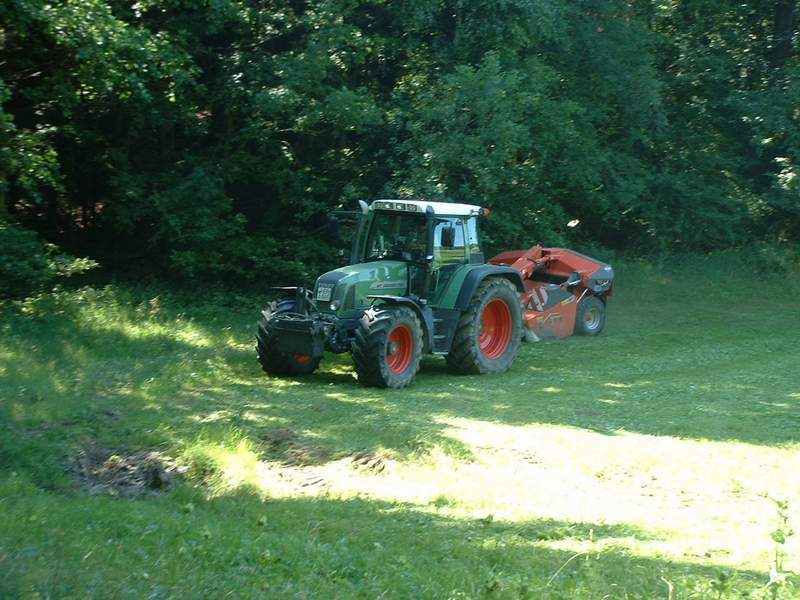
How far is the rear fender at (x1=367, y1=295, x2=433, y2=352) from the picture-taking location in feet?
44.0

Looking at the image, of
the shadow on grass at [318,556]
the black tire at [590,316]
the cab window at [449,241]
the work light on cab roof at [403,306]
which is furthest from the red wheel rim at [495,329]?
the shadow on grass at [318,556]

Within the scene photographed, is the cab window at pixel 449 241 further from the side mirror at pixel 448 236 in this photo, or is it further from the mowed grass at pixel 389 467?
the mowed grass at pixel 389 467

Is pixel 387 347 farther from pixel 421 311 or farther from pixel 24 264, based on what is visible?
pixel 24 264

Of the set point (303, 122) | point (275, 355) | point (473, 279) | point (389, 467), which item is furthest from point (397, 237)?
point (389, 467)

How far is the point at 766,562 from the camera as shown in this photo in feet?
21.6

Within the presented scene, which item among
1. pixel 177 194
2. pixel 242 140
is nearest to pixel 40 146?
pixel 177 194

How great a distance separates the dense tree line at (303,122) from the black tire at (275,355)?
3845 millimetres

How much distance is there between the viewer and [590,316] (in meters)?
18.6

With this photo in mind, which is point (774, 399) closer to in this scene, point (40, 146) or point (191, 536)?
point (191, 536)

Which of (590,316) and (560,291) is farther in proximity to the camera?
(590,316)

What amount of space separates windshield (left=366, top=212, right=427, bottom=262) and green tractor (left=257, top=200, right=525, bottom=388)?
1 cm

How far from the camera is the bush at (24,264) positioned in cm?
1530

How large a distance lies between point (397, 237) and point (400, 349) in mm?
1755

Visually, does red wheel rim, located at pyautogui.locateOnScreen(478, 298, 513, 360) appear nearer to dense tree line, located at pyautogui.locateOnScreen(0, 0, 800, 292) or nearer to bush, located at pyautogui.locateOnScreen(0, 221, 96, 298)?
dense tree line, located at pyautogui.locateOnScreen(0, 0, 800, 292)
